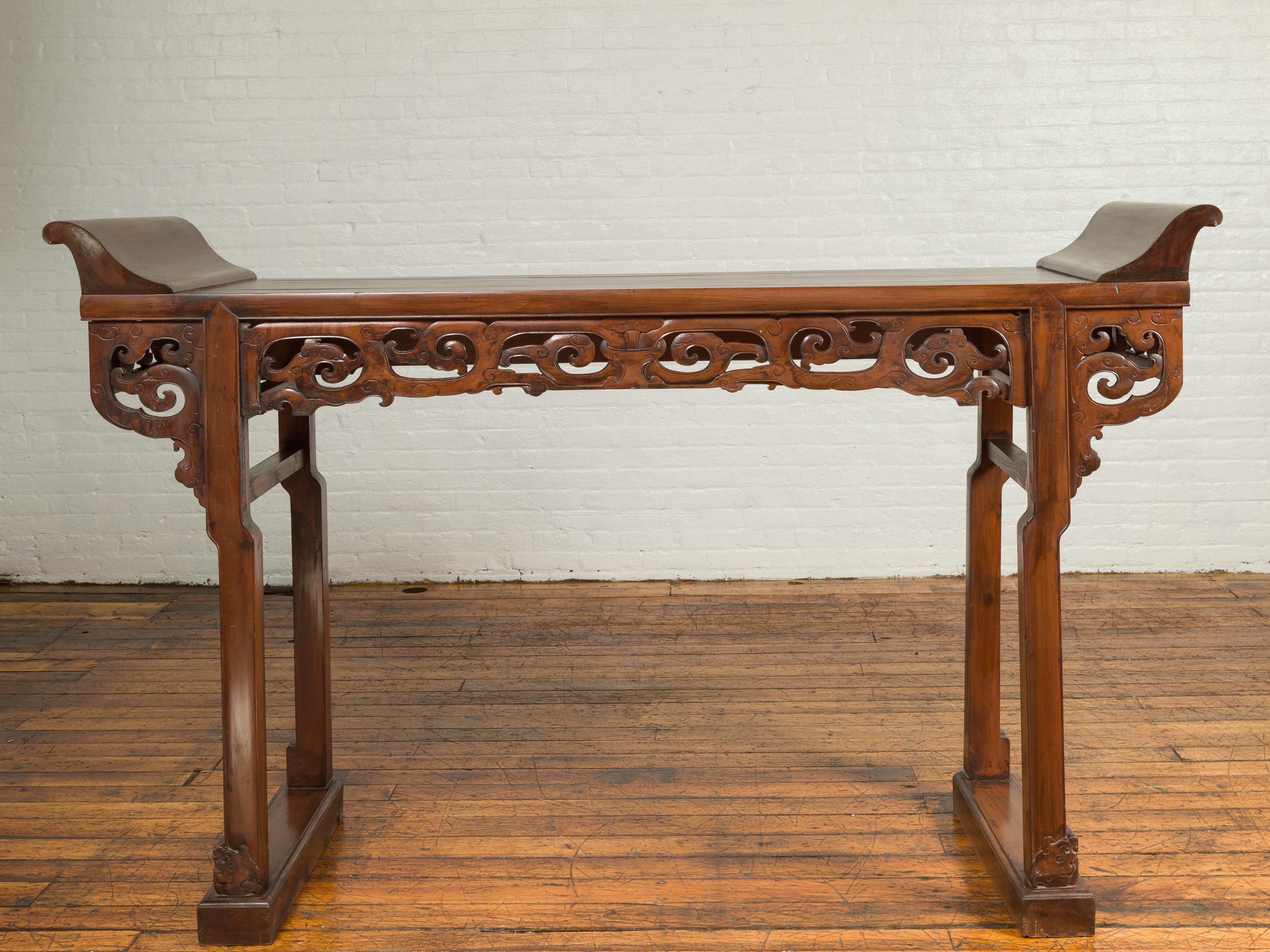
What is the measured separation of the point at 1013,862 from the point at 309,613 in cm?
153

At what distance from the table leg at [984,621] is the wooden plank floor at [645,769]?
0.16 metres

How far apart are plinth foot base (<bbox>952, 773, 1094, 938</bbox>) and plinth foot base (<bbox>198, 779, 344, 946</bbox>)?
1.35 meters

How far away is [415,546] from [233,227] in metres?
1.44

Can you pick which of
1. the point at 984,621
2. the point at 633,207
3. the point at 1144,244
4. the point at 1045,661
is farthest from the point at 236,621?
the point at 633,207

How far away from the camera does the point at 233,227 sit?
180 inches

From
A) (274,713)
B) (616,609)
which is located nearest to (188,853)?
(274,713)

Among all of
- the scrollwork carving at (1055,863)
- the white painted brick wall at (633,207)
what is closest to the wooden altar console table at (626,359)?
the scrollwork carving at (1055,863)

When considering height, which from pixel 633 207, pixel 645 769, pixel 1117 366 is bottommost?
pixel 645 769

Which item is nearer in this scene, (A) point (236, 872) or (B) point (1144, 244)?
(B) point (1144, 244)

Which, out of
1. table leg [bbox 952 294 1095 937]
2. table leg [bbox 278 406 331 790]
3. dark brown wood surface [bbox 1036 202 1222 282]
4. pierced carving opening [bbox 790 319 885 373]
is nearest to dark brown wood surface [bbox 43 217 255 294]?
table leg [bbox 278 406 331 790]

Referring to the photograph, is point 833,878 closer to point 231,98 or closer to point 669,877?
point 669,877

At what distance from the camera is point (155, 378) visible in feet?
6.70

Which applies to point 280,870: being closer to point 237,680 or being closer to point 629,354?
point 237,680

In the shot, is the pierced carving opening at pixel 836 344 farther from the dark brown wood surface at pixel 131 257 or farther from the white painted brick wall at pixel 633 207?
the white painted brick wall at pixel 633 207
